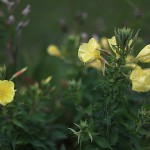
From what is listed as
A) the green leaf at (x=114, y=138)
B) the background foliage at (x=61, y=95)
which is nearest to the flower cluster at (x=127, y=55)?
the background foliage at (x=61, y=95)

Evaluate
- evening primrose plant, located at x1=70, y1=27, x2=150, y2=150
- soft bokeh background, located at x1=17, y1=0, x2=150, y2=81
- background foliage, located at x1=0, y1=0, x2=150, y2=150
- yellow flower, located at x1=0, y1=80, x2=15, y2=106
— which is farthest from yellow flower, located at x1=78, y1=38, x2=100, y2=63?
soft bokeh background, located at x1=17, y1=0, x2=150, y2=81

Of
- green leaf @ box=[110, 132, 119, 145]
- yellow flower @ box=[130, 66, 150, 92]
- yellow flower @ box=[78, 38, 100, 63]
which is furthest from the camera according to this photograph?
green leaf @ box=[110, 132, 119, 145]

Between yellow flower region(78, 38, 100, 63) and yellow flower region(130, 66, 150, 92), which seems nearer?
yellow flower region(130, 66, 150, 92)

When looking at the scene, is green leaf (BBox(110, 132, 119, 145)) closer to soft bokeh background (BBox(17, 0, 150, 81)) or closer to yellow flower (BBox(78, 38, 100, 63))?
yellow flower (BBox(78, 38, 100, 63))

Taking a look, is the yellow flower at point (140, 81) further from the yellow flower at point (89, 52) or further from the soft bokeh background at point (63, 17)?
the soft bokeh background at point (63, 17)

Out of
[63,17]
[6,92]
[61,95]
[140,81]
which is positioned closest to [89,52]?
[140,81]

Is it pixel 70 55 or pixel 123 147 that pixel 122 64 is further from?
pixel 70 55

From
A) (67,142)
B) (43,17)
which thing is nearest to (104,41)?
(67,142)
